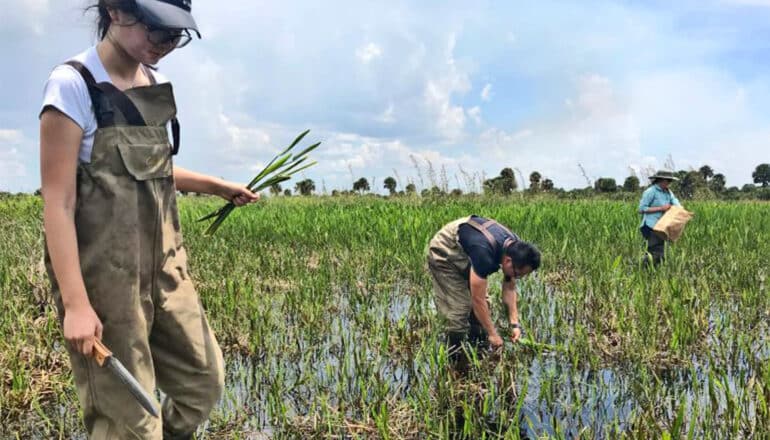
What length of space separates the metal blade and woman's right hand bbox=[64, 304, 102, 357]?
7cm

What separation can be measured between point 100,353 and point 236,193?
0.87m

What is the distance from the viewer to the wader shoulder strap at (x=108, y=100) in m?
1.50

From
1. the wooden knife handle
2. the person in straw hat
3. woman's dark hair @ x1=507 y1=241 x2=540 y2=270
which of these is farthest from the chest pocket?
the person in straw hat

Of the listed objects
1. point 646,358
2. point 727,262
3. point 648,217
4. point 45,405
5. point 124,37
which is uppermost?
point 124,37

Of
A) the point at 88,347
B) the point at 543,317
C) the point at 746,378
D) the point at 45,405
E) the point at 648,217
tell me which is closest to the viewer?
the point at 88,347

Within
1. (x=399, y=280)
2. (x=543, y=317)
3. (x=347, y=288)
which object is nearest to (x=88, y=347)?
(x=543, y=317)

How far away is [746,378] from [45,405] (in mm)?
3860

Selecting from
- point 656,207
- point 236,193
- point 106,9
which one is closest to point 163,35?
point 106,9

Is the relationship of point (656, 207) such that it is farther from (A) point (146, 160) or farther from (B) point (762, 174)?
(B) point (762, 174)

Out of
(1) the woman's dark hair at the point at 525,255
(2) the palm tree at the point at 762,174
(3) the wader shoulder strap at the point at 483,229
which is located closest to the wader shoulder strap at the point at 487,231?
(3) the wader shoulder strap at the point at 483,229

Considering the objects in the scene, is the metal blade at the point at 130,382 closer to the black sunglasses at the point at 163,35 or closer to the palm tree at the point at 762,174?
the black sunglasses at the point at 163,35

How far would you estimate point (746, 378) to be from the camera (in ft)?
9.94

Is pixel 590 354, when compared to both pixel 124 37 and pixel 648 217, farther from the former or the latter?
pixel 648 217

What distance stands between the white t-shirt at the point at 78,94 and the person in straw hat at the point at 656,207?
5735 millimetres
